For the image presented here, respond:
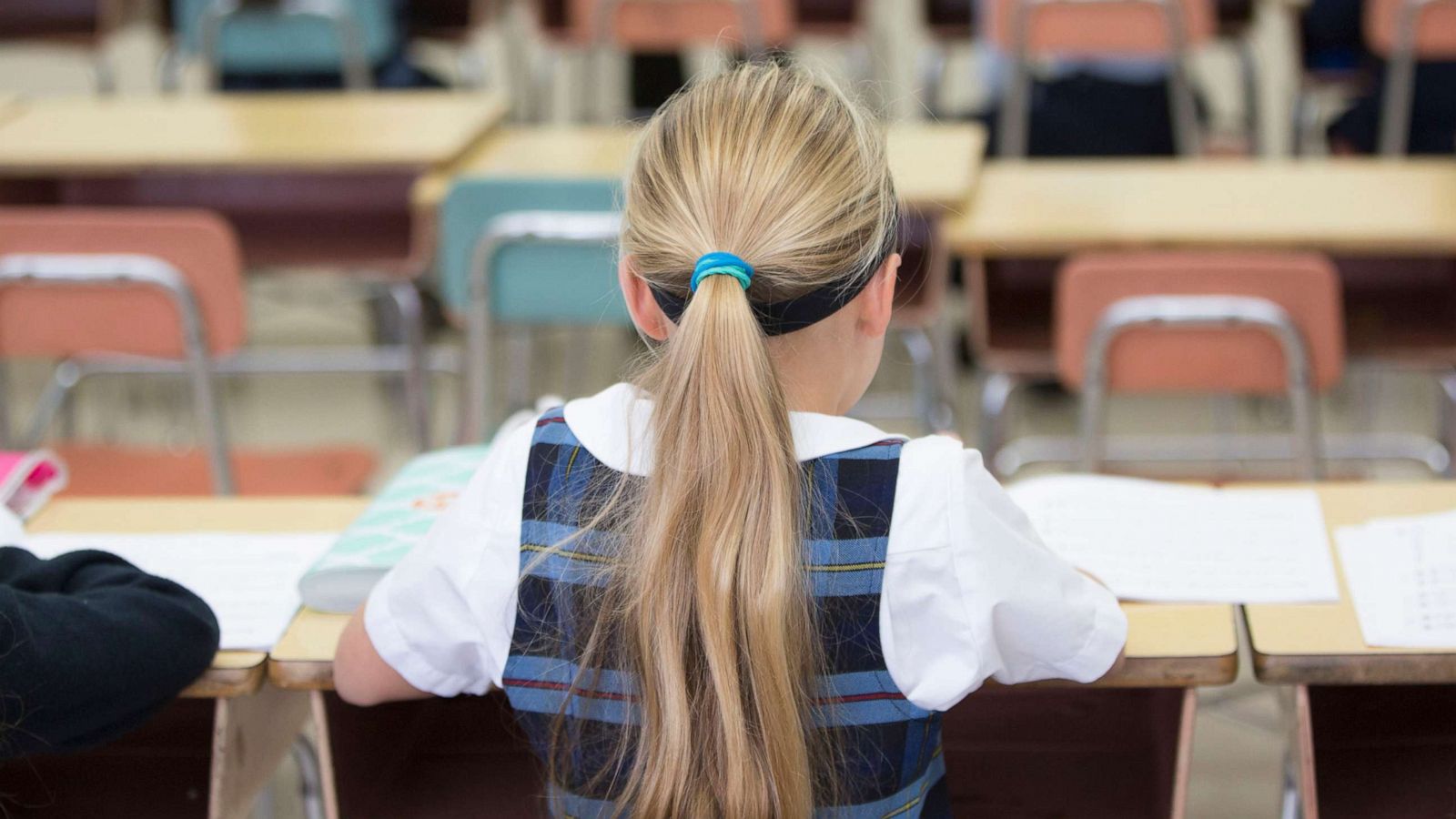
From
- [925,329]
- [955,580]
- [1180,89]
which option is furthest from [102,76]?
[955,580]

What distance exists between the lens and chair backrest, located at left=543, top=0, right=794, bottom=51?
3666mm

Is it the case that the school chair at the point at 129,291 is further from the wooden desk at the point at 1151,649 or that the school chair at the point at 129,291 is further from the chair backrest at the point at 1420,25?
the chair backrest at the point at 1420,25

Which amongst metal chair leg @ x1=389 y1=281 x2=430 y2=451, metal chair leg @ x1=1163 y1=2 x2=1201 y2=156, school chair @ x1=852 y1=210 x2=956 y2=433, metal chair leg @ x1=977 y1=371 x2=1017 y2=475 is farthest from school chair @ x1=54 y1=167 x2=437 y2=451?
metal chair leg @ x1=1163 y1=2 x2=1201 y2=156

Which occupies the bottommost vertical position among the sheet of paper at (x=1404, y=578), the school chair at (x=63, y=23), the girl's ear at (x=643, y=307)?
the sheet of paper at (x=1404, y=578)

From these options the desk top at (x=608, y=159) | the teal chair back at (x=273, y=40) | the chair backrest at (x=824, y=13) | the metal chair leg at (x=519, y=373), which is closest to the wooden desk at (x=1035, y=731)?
the desk top at (x=608, y=159)

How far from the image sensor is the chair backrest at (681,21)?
12.0 feet

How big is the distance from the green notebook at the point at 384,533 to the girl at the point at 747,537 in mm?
208

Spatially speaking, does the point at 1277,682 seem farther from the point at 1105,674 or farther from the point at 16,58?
the point at 16,58

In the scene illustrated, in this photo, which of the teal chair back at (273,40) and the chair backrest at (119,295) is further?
the teal chair back at (273,40)

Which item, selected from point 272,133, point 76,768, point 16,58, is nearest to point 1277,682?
point 76,768

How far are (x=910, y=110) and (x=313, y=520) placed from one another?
303 cm

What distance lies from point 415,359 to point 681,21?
1.17m

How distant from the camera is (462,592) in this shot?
114 centimetres

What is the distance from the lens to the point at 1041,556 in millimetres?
1123
